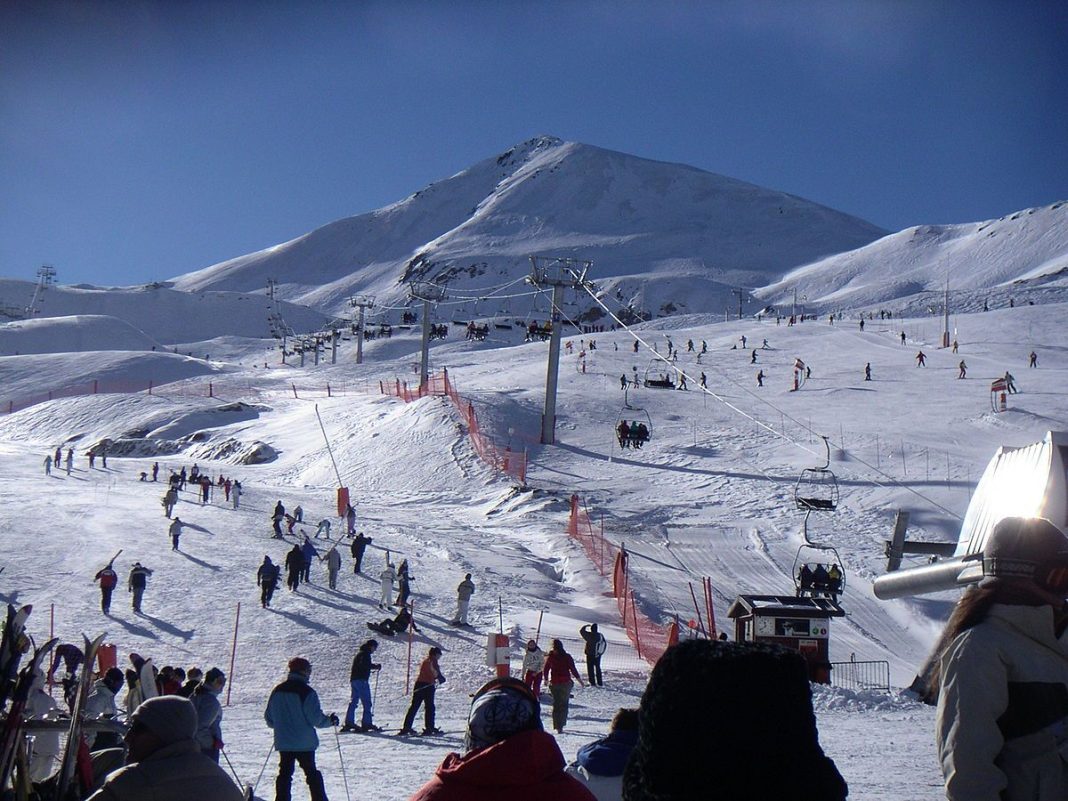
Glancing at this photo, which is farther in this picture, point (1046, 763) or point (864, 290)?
point (864, 290)

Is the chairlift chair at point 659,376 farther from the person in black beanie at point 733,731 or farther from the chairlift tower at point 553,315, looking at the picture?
the person in black beanie at point 733,731

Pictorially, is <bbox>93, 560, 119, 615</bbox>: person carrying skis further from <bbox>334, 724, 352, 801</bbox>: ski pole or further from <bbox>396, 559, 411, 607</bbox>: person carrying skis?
<bbox>334, 724, 352, 801</bbox>: ski pole

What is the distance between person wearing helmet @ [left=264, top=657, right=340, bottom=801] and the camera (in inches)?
280

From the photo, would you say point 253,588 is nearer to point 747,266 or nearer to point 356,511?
point 356,511

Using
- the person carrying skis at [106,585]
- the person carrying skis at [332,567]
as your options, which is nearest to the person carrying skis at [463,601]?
the person carrying skis at [332,567]

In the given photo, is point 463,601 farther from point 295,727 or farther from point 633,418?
point 633,418

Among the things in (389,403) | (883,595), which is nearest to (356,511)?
(389,403)

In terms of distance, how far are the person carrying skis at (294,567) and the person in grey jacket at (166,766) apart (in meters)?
16.2

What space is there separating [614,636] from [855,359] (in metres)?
39.3

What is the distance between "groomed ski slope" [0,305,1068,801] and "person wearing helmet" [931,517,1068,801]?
5.88 meters

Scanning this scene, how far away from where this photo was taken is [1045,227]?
172875mm

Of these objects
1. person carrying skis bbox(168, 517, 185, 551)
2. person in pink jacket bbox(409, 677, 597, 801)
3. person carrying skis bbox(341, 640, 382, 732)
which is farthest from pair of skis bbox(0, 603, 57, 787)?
person carrying skis bbox(168, 517, 185, 551)

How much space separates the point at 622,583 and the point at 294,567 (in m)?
6.59

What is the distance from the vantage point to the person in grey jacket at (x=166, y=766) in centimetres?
333
